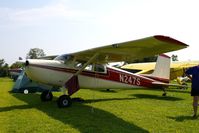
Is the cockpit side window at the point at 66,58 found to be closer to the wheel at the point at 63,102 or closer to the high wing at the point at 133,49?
the high wing at the point at 133,49

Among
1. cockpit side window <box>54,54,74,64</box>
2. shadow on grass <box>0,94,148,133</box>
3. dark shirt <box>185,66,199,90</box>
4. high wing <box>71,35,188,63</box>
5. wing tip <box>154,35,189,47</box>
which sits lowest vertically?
shadow on grass <box>0,94,148,133</box>

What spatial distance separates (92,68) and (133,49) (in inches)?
115

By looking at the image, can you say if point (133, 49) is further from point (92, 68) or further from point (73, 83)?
point (73, 83)

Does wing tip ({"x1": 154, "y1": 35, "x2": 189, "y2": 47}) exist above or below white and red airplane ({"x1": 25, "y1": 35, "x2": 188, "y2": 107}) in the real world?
above

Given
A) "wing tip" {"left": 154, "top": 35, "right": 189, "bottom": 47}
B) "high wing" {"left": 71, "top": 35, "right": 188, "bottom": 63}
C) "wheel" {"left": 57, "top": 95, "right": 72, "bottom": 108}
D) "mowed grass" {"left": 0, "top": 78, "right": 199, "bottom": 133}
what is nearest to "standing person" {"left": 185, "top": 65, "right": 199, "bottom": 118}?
"mowed grass" {"left": 0, "top": 78, "right": 199, "bottom": 133}

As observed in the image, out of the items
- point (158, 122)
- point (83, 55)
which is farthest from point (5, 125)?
point (83, 55)

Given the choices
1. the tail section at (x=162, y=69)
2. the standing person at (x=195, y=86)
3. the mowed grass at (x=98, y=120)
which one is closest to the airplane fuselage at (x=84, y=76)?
the tail section at (x=162, y=69)

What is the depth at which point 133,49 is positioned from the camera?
33.2 feet

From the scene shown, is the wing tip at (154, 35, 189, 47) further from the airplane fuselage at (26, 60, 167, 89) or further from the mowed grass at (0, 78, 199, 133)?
the airplane fuselage at (26, 60, 167, 89)

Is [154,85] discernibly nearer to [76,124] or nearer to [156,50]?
[156,50]

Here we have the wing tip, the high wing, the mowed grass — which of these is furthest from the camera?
the high wing

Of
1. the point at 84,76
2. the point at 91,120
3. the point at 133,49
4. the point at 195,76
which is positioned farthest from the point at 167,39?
the point at 84,76

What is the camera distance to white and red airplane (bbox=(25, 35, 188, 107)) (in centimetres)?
982

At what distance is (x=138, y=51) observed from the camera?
10.4 metres
